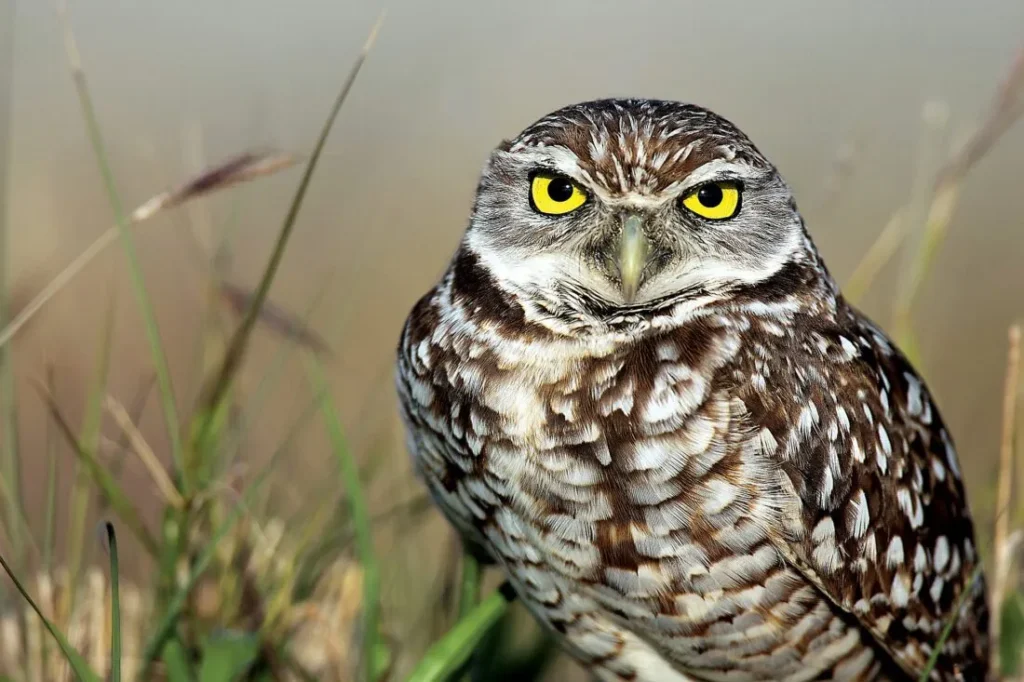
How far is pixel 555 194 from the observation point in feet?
7.68

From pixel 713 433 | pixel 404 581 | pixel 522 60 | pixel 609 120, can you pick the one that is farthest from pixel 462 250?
pixel 522 60

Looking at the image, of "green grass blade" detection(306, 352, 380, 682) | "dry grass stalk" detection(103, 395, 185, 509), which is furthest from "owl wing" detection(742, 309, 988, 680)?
"dry grass stalk" detection(103, 395, 185, 509)

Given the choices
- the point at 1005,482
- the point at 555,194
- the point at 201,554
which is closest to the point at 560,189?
the point at 555,194

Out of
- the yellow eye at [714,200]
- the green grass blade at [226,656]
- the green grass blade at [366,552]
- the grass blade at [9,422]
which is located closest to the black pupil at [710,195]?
the yellow eye at [714,200]

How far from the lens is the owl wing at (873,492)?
91.7 inches

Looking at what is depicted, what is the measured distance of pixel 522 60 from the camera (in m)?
7.06

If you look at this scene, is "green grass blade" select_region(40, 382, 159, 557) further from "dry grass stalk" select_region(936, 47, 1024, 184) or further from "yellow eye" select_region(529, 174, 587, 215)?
"dry grass stalk" select_region(936, 47, 1024, 184)

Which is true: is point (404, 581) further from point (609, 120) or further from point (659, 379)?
point (609, 120)

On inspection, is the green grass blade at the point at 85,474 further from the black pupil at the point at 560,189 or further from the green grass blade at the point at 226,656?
the black pupil at the point at 560,189

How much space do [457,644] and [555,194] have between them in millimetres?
924

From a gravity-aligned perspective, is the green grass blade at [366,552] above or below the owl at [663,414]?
below

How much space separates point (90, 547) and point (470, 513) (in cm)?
101

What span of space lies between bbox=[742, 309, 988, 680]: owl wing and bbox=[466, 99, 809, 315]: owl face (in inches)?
9.6

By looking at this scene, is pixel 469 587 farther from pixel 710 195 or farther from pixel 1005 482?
pixel 1005 482
